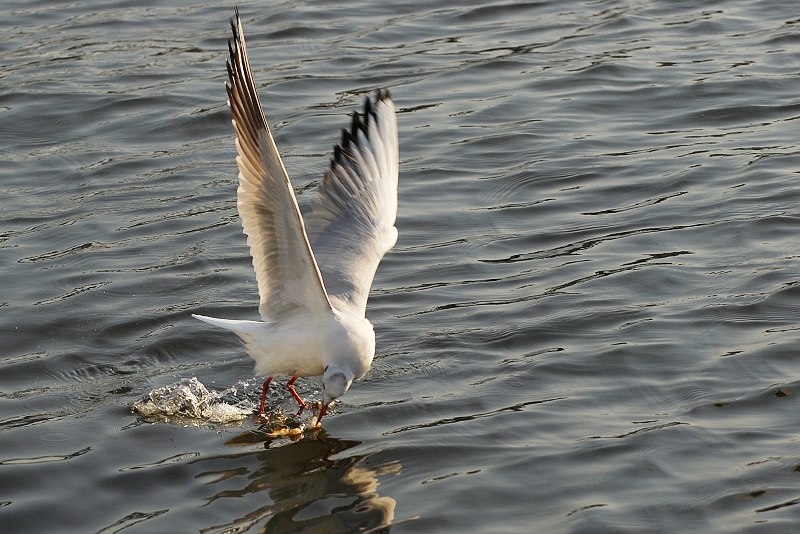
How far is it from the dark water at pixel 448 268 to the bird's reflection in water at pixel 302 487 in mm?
19

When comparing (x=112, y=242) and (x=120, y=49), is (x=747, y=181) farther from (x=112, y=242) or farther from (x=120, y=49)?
(x=120, y=49)

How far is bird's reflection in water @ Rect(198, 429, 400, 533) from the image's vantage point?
6023 millimetres

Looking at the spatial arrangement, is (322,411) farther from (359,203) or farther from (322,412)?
(359,203)

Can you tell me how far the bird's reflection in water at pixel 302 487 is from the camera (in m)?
6.02

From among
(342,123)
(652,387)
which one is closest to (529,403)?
(652,387)

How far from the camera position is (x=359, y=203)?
8.09 meters

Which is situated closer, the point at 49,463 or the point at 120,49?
the point at 49,463

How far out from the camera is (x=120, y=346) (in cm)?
784

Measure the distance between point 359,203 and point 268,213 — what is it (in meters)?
1.54

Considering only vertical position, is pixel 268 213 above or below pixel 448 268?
above

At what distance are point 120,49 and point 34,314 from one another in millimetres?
5949

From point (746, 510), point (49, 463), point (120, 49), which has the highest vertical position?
point (120, 49)

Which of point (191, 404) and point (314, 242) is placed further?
point (314, 242)

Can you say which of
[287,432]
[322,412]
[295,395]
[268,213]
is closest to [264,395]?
[295,395]
